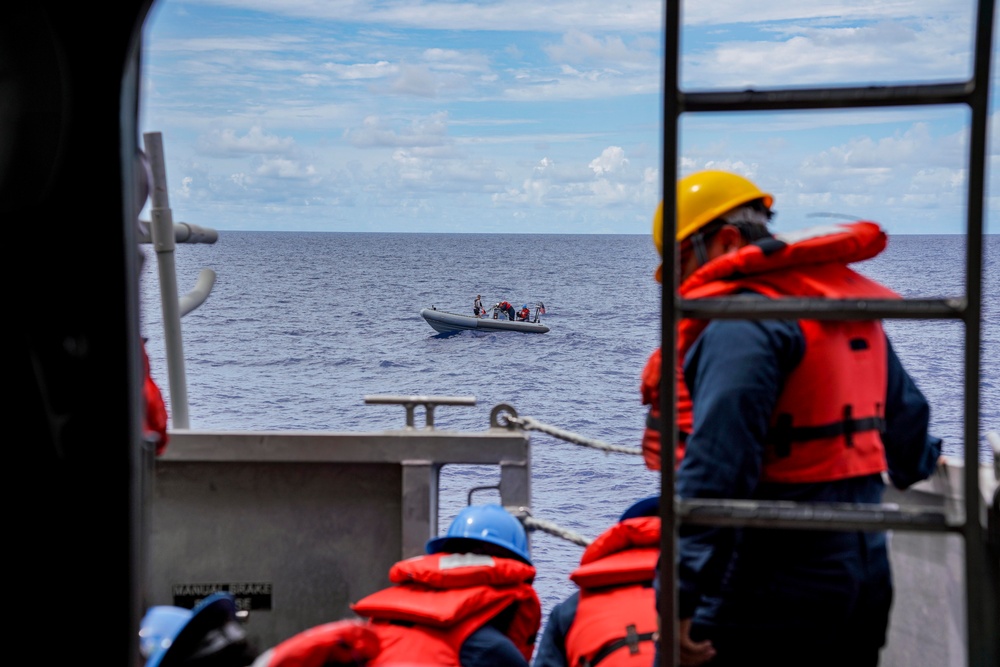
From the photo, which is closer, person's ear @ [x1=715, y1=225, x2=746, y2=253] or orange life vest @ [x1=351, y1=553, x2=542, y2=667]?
person's ear @ [x1=715, y1=225, x2=746, y2=253]

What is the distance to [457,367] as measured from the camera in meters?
44.1

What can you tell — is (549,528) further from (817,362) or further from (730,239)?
(817,362)

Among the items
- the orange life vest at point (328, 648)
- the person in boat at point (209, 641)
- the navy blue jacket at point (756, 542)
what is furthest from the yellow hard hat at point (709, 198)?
the person in boat at point (209, 641)

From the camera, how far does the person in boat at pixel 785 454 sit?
2027mm

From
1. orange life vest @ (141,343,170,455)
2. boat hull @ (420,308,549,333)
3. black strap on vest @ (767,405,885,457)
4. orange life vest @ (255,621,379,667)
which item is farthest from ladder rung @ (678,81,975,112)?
boat hull @ (420,308,549,333)

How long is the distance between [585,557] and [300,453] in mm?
1285

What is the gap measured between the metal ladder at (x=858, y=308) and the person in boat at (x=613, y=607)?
3.81 feet

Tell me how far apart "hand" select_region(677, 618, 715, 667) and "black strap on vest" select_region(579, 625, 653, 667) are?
444mm

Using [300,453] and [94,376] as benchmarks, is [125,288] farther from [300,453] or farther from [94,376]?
[300,453]

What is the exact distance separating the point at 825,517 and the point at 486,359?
147ft

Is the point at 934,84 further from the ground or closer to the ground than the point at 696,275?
further from the ground

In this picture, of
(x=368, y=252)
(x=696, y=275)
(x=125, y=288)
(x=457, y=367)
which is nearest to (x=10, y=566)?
(x=125, y=288)

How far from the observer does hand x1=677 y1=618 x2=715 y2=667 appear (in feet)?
7.14

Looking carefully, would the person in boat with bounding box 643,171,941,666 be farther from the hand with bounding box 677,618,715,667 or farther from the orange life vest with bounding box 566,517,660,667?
the orange life vest with bounding box 566,517,660,667
